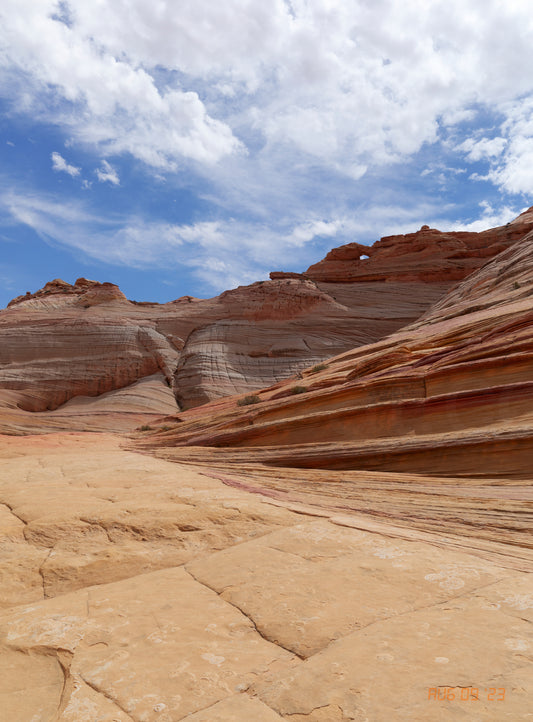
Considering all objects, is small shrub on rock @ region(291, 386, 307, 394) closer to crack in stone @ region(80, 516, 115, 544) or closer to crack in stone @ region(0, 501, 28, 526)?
crack in stone @ region(0, 501, 28, 526)

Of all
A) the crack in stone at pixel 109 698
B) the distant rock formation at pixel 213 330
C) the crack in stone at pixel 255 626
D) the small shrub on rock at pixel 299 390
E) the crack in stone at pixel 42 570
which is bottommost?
the crack in stone at pixel 255 626

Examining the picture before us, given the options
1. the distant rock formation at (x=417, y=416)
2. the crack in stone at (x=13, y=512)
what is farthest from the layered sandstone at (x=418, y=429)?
the crack in stone at (x=13, y=512)

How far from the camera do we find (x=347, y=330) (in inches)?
1703

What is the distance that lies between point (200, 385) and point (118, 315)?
15389 mm

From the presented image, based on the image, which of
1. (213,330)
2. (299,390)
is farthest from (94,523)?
(213,330)

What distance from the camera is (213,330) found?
4519 centimetres

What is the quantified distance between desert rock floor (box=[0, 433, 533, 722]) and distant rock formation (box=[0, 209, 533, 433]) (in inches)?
1136

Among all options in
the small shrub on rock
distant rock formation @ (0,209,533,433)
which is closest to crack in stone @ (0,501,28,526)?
the small shrub on rock

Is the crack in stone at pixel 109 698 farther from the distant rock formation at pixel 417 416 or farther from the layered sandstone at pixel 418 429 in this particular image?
the distant rock formation at pixel 417 416

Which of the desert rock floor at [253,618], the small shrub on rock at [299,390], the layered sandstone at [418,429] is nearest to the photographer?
the desert rock floor at [253,618]
